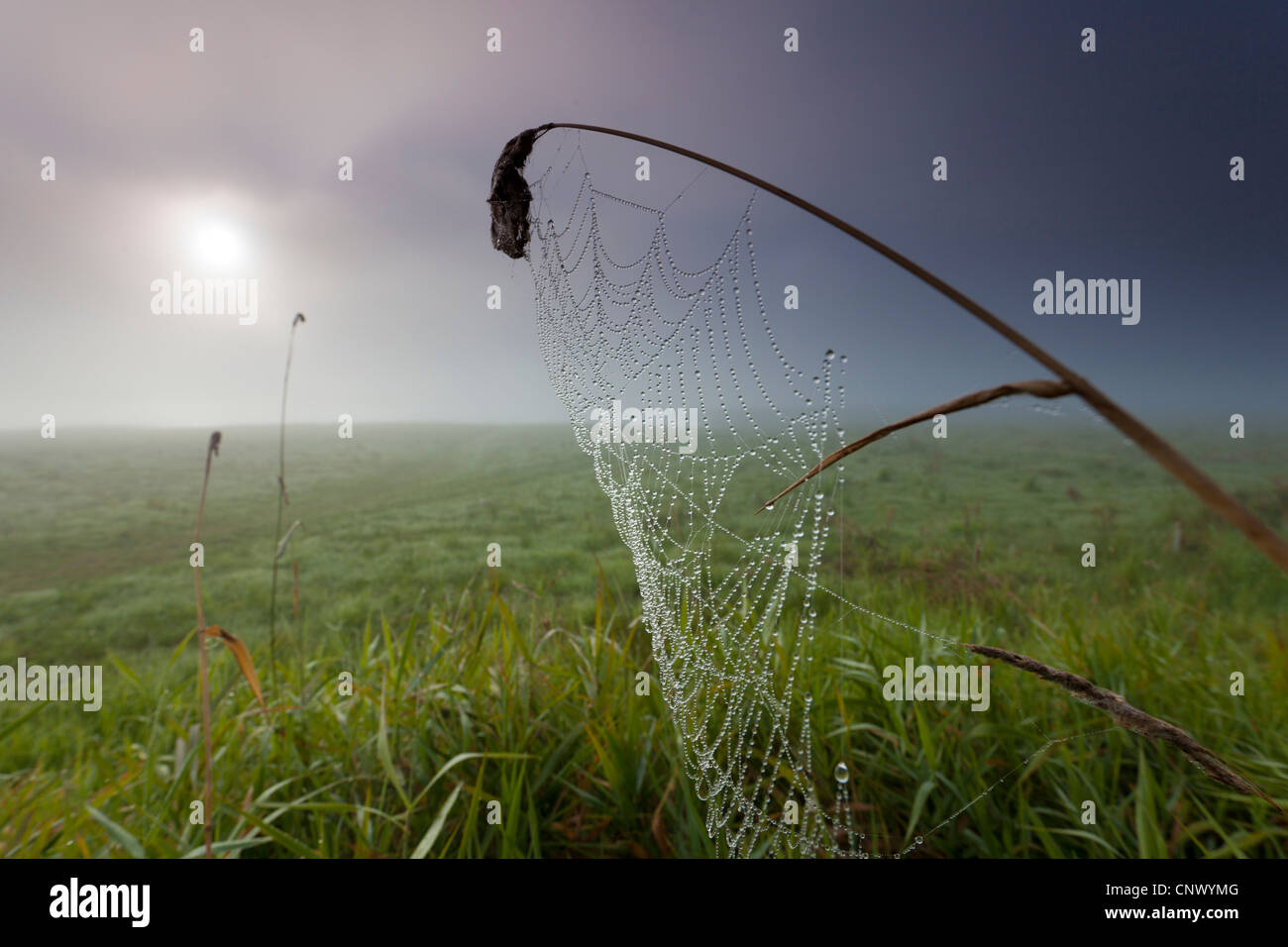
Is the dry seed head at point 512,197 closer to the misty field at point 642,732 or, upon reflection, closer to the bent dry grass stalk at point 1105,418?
the bent dry grass stalk at point 1105,418

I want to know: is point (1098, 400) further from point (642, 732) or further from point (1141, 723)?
point (642, 732)

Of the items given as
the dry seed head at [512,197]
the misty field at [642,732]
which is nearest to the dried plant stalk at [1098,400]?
the dry seed head at [512,197]

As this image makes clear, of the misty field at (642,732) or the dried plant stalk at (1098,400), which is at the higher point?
the dried plant stalk at (1098,400)

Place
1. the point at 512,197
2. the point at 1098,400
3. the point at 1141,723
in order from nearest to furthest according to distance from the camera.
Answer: the point at 1098,400
the point at 1141,723
the point at 512,197

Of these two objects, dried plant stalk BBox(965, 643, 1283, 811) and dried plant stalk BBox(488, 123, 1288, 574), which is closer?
dried plant stalk BBox(488, 123, 1288, 574)

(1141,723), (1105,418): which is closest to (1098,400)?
(1105,418)

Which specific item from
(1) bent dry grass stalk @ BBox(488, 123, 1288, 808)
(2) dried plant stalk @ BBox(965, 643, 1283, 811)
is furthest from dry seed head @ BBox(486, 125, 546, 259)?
(2) dried plant stalk @ BBox(965, 643, 1283, 811)

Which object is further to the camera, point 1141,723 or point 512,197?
point 512,197

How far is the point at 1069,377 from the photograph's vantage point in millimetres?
338

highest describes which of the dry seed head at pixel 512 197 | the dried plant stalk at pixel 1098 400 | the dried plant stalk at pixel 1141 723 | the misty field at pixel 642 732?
the dry seed head at pixel 512 197

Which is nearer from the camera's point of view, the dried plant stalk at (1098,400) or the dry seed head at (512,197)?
the dried plant stalk at (1098,400)

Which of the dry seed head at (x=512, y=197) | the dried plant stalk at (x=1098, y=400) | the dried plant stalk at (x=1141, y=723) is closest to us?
the dried plant stalk at (x=1098, y=400)

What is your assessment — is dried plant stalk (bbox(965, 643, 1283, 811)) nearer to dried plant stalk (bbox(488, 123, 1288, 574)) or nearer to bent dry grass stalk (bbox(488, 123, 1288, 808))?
bent dry grass stalk (bbox(488, 123, 1288, 808))
